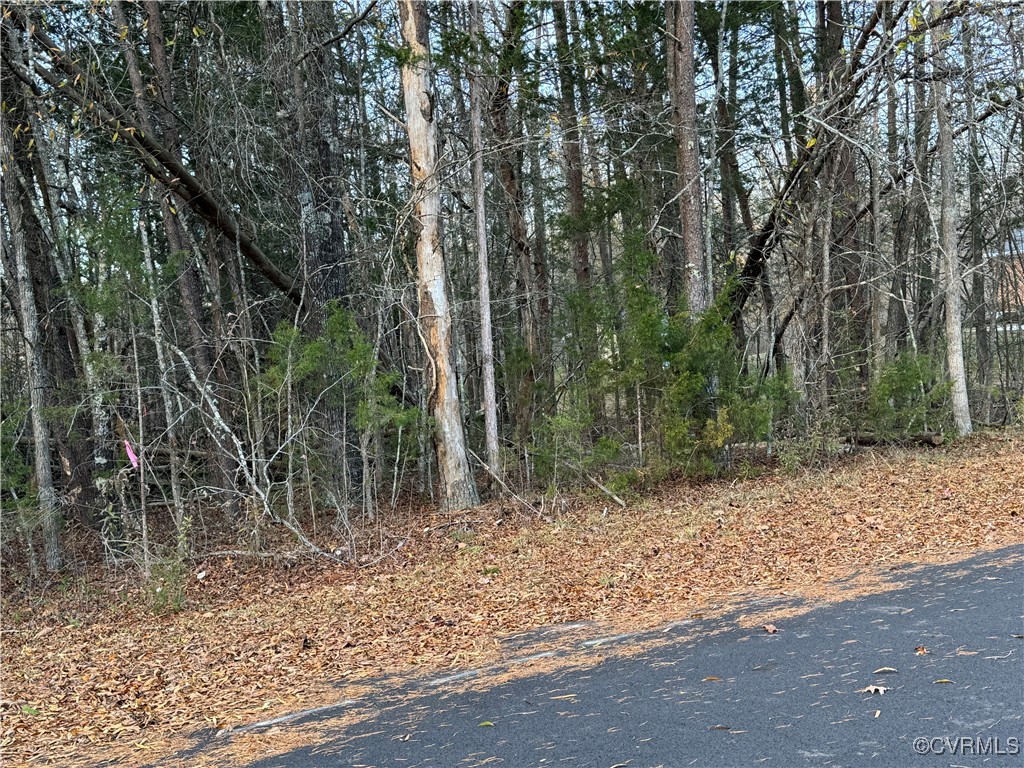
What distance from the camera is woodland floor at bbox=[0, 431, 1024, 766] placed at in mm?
6527

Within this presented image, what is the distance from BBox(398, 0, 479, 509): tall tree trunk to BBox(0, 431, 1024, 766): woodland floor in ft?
2.66

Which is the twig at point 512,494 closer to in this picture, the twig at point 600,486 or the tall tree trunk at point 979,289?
the twig at point 600,486

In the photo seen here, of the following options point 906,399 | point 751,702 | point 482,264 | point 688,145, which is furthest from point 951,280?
point 751,702

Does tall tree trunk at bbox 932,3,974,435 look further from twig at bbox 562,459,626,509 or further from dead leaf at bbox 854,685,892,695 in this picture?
dead leaf at bbox 854,685,892,695

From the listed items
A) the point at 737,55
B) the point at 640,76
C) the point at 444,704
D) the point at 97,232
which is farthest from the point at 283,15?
the point at 444,704

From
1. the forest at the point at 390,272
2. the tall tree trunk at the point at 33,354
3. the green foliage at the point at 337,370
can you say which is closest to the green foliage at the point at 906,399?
the forest at the point at 390,272

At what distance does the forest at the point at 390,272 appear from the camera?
12.6 m

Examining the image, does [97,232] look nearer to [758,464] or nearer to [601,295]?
[601,295]

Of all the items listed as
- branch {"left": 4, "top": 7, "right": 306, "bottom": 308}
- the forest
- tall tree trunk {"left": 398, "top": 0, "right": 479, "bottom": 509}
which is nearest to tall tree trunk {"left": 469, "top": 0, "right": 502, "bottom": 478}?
the forest

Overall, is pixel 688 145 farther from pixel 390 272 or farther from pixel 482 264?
pixel 390 272

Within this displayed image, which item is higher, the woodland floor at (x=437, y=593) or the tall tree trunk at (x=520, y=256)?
the tall tree trunk at (x=520, y=256)
